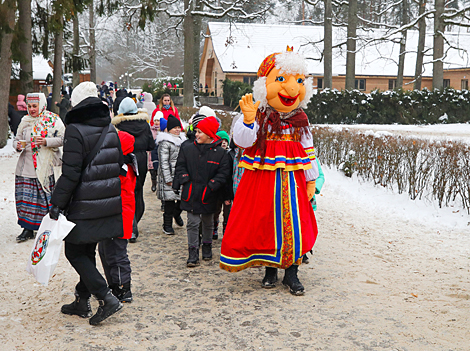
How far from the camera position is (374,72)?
1441 inches

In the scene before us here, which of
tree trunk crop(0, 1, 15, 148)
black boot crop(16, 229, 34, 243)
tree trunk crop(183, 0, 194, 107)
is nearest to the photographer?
black boot crop(16, 229, 34, 243)

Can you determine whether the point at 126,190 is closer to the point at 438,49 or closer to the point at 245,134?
the point at 245,134

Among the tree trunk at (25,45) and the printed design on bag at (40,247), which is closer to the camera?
the printed design on bag at (40,247)

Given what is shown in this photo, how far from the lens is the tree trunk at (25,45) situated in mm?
14953

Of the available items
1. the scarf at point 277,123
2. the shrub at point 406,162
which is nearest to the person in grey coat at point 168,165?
the scarf at point 277,123

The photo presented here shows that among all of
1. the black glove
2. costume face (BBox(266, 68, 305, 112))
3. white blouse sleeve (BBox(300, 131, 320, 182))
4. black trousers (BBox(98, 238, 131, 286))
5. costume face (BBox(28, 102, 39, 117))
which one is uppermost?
costume face (BBox(266, 68, 305, 112))

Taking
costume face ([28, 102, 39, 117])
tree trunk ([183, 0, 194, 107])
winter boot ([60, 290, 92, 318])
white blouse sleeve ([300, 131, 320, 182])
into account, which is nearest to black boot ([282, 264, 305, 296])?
white blouse sleeve ([300, 131, 320, 182])

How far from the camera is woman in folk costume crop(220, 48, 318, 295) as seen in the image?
4.53 m

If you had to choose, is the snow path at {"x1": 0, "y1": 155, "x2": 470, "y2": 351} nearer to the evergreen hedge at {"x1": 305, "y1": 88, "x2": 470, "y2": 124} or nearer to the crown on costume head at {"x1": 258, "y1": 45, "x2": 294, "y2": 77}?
the crown on costume head at {"x1": 258, "y1": 45, "x2": 294, "y2": 77}

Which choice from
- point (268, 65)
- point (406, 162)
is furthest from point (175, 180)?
point (406, 162)

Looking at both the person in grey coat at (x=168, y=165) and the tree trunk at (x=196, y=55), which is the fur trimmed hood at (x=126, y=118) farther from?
the tree trunk at (x=196, y=55)

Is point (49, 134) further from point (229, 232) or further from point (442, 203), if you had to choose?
point (442, 203)

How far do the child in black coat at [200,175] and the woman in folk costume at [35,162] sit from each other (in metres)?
1.81

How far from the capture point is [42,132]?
6.04m
